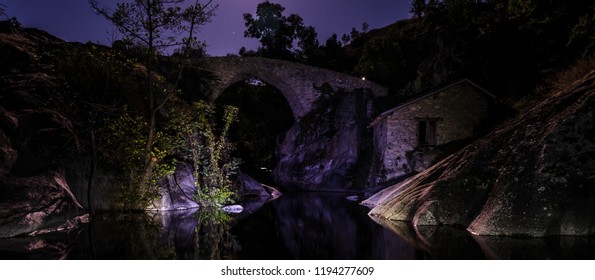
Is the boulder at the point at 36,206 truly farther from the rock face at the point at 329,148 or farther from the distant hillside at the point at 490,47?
the rock face at the point at 329,148

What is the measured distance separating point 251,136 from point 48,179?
74.3ft

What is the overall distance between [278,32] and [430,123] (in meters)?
22.5

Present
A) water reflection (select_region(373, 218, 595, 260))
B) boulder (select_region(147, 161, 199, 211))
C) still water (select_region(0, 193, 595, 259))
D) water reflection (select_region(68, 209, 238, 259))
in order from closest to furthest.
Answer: water reflection (select_region(373, 218, 595, 260)) < still water (select_region(0, 193, 595, 259)) < water reflection (select_region(68, 209, 238, 259)) < boulder (select_region(147, 161, 199, 211))

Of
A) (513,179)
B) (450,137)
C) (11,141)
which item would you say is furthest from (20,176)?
(450,137)

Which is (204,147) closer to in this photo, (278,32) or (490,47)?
(490,47)

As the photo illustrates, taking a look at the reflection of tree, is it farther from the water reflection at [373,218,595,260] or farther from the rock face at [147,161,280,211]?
the water reflection at [373,218,595,260]

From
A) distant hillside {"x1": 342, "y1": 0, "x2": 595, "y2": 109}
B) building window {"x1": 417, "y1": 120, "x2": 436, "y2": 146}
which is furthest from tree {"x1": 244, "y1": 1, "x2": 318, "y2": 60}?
building window {"x1": 417, "y1": 120, "x2": 436, "y2": 146}

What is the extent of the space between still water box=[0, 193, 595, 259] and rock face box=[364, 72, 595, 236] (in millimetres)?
385

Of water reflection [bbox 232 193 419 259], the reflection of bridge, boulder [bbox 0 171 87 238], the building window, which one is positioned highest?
the reflection of bridge

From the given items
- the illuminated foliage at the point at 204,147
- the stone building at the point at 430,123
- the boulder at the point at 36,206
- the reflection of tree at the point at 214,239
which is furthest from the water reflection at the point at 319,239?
the stone building at the point at 430,123

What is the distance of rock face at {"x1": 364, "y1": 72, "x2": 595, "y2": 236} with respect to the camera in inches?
221

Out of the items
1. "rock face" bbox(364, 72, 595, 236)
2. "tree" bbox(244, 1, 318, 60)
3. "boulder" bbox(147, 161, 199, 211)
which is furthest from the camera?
"tree" bbox(244, 1, 318, 60)

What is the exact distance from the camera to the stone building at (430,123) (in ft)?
58.3

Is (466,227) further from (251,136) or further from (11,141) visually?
(251,136)
